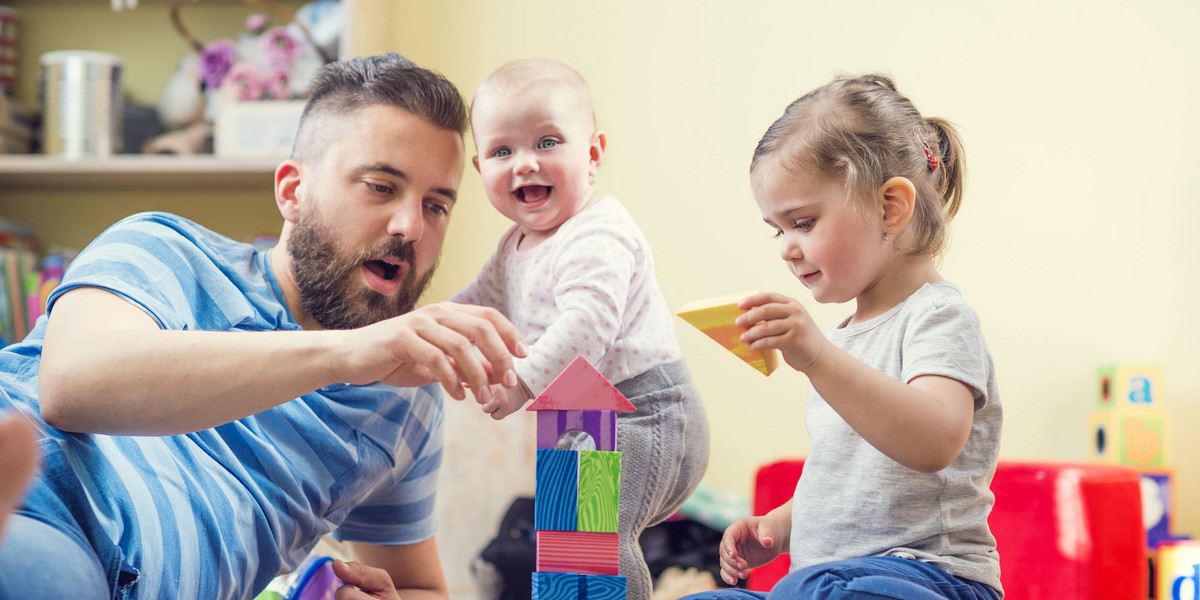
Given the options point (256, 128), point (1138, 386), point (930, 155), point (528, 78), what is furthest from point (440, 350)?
point (1138, 386)

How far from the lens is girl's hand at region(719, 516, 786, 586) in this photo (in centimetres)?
103

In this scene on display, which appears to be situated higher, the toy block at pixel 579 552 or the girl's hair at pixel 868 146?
the girl's hair at pixel 868 146

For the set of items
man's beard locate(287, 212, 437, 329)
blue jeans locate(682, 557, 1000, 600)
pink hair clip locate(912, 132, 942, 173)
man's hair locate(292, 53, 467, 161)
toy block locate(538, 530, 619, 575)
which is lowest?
A: blue jeans locate(682, 557, 1000, 600)

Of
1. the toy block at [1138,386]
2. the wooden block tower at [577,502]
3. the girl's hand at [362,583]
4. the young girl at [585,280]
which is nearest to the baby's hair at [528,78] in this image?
the young girl at [585,280]

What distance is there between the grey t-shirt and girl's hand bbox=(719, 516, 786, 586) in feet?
0.25

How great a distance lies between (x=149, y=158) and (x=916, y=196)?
201 cm

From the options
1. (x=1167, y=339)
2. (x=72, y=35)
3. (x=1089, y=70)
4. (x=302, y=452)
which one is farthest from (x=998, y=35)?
(x=72, y=35)

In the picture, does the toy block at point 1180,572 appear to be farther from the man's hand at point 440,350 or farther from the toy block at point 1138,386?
the man's hand at point 440,350

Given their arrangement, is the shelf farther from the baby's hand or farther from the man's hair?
the baby's hand

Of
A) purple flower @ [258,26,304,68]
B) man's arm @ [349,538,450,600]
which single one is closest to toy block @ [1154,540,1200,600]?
man's arm @ [349,538,450,600]

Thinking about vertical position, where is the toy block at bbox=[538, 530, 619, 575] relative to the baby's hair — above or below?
below

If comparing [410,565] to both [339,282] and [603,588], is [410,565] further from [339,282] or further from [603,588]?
[603,588]

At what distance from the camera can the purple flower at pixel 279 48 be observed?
2.28m

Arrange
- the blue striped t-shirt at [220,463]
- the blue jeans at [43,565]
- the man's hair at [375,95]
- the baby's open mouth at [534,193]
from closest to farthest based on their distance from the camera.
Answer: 1. the blue jeans at [43,565]
2. the blue striped t-shirt at [220,463]
3. the baby's open mouth at [534,193]
4. the man's hair at [375,95]
